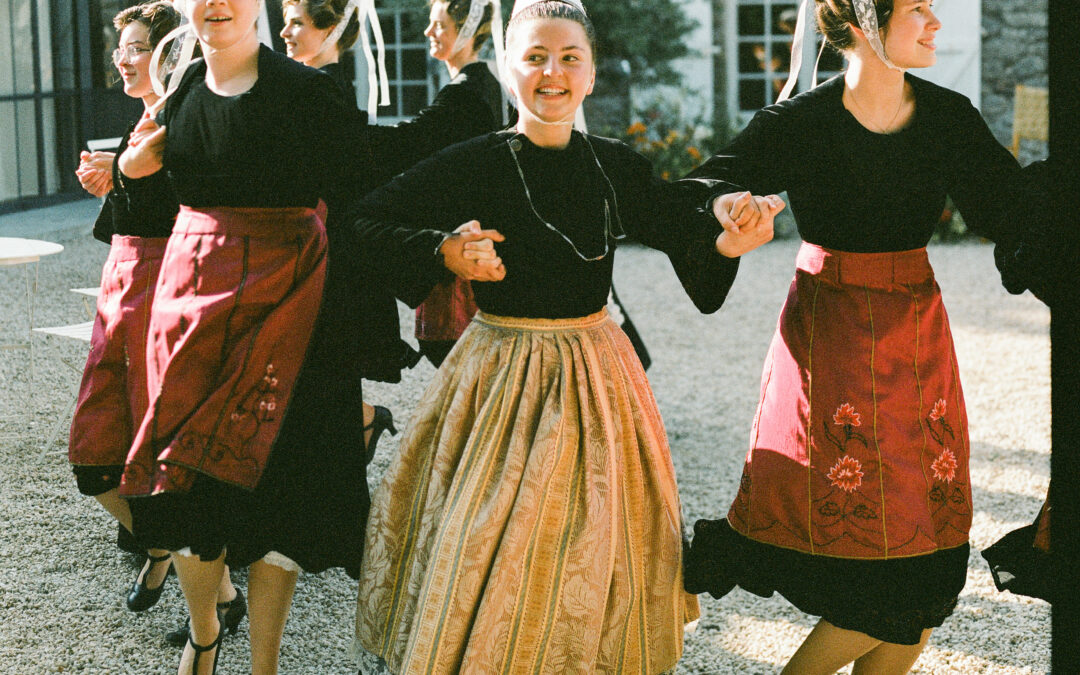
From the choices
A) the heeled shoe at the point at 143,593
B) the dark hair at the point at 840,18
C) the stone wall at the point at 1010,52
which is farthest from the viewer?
the stone wall at the point at 1010,52

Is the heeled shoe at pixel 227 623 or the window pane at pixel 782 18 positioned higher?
the window pane at pixel 782 18

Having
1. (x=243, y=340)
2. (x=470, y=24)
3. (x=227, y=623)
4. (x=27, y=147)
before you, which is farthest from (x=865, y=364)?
(x=27, y=147)

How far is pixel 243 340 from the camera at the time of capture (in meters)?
2.33

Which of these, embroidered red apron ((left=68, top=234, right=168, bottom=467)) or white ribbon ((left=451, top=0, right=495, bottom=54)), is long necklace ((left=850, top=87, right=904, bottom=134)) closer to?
embroidered red apron ((left=68, top=234, right=168, bottom=467))

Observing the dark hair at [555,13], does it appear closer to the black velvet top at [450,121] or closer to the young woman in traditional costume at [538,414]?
the young woman in traditional costume at [538,414]

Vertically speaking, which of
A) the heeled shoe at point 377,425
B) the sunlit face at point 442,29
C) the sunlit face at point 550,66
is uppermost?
the sunlit face at point 442,29

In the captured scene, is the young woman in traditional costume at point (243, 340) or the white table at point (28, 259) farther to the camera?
the white table at point (28, 259)

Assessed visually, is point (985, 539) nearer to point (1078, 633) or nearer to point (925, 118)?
point (925, 118)

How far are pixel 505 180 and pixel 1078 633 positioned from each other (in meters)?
1.29

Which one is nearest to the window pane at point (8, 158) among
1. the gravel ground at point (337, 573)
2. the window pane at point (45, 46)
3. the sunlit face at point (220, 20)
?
the window pane at point (45, 46)

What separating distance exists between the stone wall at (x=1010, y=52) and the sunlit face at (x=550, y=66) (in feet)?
30.5

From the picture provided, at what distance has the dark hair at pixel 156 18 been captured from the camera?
2.94 meters

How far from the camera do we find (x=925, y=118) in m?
2.37

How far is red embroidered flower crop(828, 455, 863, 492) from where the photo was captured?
7.42 feet
